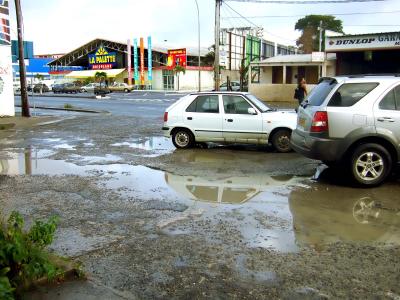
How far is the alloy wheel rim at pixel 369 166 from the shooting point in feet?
25.6

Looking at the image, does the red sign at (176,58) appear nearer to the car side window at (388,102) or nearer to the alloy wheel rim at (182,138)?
the alloy wheel rim at (182,138)

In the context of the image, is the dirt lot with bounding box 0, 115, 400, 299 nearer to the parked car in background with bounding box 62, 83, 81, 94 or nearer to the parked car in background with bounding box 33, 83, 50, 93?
the parked car in background with bounding box 62, 83, 81, 94

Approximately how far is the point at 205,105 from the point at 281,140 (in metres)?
2.13

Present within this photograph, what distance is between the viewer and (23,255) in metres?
3.51

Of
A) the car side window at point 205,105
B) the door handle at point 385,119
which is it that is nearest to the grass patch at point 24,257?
the door handle at point 385,119

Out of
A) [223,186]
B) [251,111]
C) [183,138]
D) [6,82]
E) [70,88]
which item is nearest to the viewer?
[223,186]

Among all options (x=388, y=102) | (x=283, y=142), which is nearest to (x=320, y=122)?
(x=388, y=102)

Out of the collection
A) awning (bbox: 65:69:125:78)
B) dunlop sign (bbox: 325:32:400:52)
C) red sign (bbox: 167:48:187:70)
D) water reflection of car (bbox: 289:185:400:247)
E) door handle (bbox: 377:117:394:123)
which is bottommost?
water reflection of car (bbox: 289:185:400:247)

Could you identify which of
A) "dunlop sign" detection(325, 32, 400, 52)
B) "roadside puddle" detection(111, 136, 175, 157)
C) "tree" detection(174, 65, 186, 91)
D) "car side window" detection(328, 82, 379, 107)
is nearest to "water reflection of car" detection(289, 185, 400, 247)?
"car side window" detection(328, 82, 379, 107)

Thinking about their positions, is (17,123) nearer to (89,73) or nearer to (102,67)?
(89,73)

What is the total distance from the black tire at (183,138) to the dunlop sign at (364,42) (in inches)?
A: 993

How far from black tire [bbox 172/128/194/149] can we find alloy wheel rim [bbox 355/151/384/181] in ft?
17.3

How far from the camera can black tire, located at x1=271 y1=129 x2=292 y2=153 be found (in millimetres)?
11383

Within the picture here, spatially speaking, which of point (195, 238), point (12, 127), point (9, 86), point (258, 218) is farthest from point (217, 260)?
point (9, 86)
